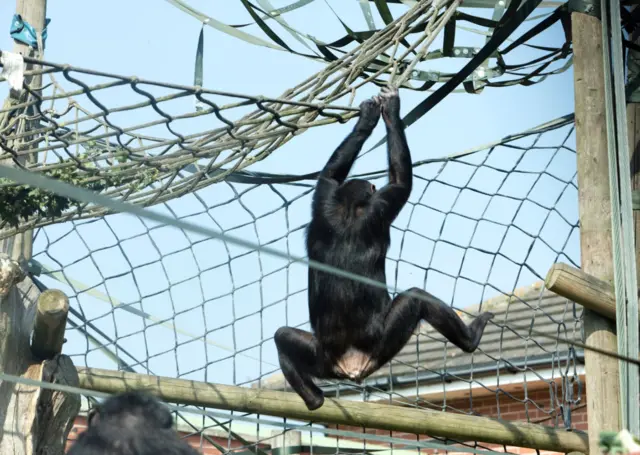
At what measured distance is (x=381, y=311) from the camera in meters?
4.64

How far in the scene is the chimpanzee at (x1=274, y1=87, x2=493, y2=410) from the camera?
4.59 m

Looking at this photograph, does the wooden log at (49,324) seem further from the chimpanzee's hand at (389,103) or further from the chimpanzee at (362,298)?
the chimpanzee's hand at (389,103)

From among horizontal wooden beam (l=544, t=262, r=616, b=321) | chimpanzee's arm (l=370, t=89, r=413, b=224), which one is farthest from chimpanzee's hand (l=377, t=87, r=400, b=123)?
horizontal wooden beam (l=544, t=262, r=616, b=321)

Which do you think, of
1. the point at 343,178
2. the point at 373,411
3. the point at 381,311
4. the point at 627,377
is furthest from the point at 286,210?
the point at 627,377

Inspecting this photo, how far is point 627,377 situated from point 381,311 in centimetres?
146

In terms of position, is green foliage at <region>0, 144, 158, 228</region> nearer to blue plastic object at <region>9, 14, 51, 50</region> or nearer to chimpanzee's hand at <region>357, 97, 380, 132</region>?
blue plastic object at <region>9, 14, 51, 50</region>

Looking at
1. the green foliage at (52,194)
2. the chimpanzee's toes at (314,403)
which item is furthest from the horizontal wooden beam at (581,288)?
the green foliage at (52,194)

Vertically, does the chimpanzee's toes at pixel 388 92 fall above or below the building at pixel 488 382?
above

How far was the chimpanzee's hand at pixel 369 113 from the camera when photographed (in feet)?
15.1

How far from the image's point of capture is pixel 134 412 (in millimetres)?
2768

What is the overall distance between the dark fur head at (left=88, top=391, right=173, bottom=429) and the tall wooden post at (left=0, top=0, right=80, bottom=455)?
1.01 meters

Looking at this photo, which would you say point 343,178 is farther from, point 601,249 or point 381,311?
point 601,249

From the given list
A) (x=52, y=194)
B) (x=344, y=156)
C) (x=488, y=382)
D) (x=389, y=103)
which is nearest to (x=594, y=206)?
(x=389, y=103)

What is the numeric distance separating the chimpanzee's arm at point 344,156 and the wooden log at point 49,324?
1.46m
